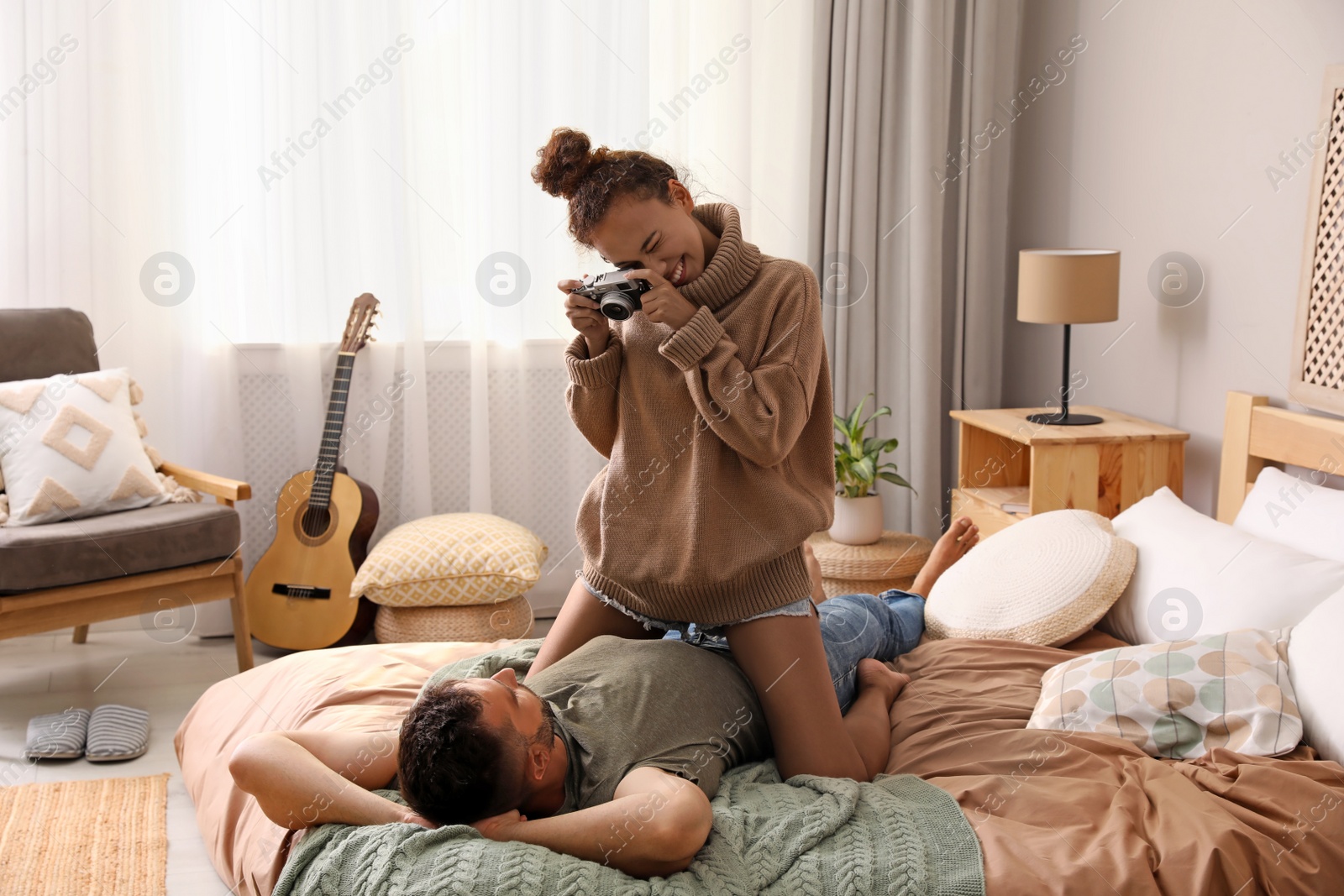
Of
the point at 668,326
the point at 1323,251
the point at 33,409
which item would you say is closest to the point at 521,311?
the point at 33,409

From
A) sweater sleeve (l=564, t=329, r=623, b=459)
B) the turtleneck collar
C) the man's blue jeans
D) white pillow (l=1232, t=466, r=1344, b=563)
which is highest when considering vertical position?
the turtleneck collar

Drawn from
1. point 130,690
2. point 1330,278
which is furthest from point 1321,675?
point 130,690

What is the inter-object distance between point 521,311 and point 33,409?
139 cm

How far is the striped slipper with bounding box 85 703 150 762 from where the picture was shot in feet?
7.83

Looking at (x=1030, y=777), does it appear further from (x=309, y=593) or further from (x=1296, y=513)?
(x=309, y=593)

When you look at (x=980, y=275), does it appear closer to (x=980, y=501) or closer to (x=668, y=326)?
(x=980, y=501)

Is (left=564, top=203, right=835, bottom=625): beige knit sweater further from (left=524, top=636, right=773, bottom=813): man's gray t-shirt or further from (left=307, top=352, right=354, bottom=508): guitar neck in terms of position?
(left=307, top=352, right=354, bottom=508): guitar neck

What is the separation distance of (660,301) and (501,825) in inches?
28.4

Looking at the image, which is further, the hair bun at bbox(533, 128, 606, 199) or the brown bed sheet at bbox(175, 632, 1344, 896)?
the hair bun at bbox(533, 128, 606, 199)

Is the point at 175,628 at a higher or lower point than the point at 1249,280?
lower

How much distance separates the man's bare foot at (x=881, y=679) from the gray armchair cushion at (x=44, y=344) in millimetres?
2303

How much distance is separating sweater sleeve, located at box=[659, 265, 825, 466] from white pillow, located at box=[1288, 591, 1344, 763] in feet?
2.73

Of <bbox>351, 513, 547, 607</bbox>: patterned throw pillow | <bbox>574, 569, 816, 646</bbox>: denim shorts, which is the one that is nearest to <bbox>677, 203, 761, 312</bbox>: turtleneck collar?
<bbox>574, 569, 816, 646</bbox>: denim shorts

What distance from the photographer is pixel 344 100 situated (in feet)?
10.7
